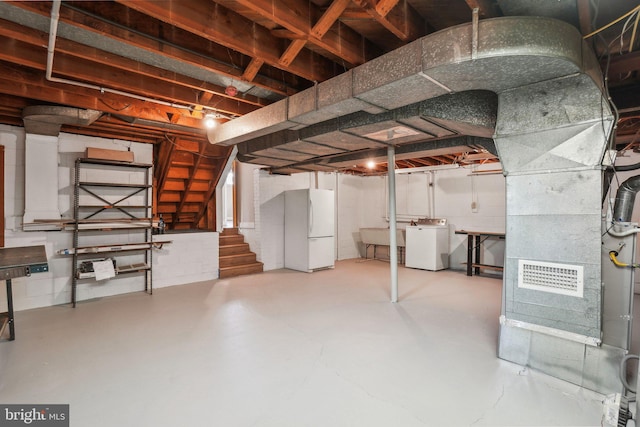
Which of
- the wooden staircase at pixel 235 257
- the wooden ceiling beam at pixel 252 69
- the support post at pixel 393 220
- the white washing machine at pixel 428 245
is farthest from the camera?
the white washing machine at pixel 428 245

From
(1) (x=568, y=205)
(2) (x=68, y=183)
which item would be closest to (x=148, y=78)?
(2) (x=68, y=183)

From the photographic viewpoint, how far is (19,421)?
1.93 metres

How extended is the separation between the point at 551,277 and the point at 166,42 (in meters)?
3.48

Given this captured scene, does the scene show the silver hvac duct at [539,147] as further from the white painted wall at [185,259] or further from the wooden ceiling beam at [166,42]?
the white painted wall at [185,259]

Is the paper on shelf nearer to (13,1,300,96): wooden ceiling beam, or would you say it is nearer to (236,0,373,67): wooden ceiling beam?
(13,1,300,96): wooden ceiling beam

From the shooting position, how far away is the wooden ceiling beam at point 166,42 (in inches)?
76.2

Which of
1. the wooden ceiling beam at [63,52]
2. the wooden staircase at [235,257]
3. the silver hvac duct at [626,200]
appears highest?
the wooden ceiling beam at [63,52]

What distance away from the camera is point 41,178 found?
4.09m

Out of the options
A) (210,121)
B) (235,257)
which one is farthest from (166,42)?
(235,257)

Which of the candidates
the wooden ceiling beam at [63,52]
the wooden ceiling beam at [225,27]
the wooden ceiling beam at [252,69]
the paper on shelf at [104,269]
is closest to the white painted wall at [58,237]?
the paper on shelf at [104,269]

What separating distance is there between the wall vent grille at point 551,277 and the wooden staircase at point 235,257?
15.9 feet

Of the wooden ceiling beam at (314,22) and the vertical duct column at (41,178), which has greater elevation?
the wooden ceiling beam at (314,22)

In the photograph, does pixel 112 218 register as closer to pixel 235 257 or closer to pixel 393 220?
pixel 235 257

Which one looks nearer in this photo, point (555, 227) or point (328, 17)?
point (328, 17)
